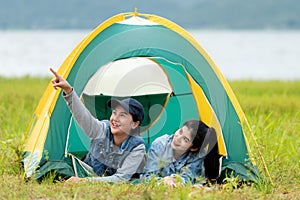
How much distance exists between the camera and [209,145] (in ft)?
16.4

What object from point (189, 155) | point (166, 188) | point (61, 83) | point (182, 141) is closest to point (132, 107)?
point (182, 141)

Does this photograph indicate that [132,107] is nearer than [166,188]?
No

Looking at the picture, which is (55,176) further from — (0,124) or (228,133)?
(0,124)

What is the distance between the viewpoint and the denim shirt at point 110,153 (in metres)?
4.84

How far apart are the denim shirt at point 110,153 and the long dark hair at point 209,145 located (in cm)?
39

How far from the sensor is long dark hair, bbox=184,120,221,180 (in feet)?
16.1

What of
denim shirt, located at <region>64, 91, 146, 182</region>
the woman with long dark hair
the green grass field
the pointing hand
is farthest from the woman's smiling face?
the pointing hand

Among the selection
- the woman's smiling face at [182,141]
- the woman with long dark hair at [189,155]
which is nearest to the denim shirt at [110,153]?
the woman with long dark hair at [189,155]

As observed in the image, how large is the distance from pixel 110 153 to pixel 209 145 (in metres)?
0.70

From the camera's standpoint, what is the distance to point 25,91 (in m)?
9.84

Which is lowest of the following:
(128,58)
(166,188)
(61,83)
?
(166,188)

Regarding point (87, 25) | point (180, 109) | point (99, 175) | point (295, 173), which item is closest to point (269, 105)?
point (180, 109)

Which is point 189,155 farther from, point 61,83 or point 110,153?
point 61,83

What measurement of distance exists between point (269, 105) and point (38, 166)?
464cm
